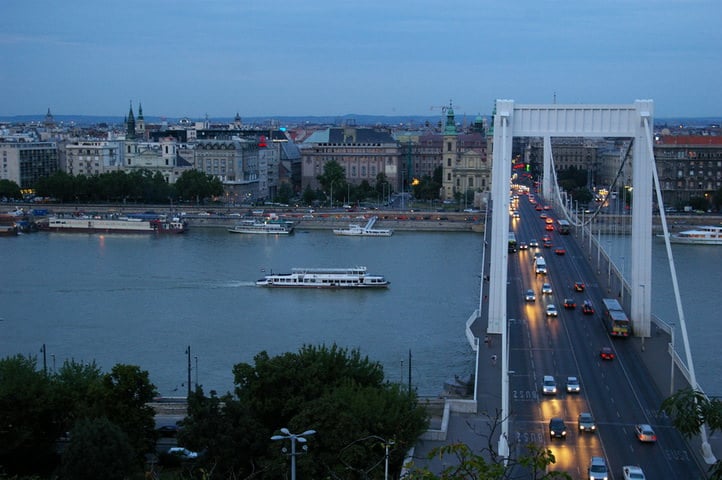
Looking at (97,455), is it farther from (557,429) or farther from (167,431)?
(557,429)

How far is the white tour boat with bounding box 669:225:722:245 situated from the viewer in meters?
18.1

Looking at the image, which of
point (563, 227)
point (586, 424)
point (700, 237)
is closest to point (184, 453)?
point (586, 424)

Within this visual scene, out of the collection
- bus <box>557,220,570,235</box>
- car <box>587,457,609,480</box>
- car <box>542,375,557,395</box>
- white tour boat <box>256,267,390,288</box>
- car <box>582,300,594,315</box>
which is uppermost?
bus <box>557,220,570,235</box>

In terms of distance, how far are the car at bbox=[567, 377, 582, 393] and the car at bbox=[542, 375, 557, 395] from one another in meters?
0.08

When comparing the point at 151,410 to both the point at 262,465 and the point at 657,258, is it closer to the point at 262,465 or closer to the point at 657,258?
the point at 262,465

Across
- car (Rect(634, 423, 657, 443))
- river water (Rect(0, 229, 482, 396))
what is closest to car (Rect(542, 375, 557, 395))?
car (Rect(634, 423, 657, 443))

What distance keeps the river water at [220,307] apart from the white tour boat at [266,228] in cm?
161

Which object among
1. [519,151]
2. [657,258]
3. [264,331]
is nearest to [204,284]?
[264,331]

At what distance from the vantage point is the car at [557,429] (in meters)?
5.52

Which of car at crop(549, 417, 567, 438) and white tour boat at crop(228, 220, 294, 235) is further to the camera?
white tour boat at crop(228, 220, 294, 235)

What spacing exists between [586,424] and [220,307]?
601cm

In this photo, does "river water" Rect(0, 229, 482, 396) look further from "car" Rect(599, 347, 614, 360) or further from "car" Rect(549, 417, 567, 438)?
"car" Rect(549, 417, 567, 438)

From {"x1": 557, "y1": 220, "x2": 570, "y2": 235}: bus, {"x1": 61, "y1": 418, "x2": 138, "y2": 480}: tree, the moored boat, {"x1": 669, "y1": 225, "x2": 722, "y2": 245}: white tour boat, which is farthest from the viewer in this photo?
the moored boat

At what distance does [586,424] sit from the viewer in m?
5.66
